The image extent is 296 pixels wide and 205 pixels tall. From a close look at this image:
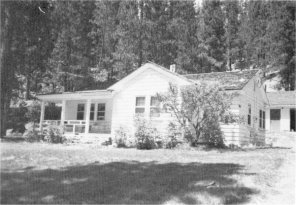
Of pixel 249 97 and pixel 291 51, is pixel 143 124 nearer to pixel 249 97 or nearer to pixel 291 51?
pixel 249 97

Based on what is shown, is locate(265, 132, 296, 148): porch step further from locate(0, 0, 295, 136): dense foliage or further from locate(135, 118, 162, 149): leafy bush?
locate(0, 0, 295, 136): dense foliage

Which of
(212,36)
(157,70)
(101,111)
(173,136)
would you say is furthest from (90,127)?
(212,36)

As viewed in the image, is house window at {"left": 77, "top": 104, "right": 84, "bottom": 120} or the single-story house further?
house window at {"left": 77, "top": 104, "right": 84, "bottom": 120}

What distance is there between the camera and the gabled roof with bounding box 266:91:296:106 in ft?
106

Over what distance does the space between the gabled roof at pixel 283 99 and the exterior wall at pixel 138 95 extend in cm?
1640

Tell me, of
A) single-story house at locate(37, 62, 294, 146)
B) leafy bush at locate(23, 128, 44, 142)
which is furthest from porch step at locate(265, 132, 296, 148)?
leafy bush at locate(23, 128, 44, 142)

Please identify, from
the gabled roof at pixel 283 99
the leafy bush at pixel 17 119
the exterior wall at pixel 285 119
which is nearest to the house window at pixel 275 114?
Answer: the exterior wall at pixel 285 119

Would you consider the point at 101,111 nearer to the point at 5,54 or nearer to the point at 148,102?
the point at 148,102

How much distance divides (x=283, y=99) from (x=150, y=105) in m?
17.6

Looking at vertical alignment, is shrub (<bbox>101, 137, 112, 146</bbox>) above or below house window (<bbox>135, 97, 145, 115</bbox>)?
below

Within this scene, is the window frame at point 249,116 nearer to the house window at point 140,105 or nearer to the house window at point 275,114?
the house window at point 140,105

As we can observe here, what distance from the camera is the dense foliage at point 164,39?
134 ft

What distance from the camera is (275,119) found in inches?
1330

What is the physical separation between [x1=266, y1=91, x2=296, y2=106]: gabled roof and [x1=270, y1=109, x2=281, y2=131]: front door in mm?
1180
